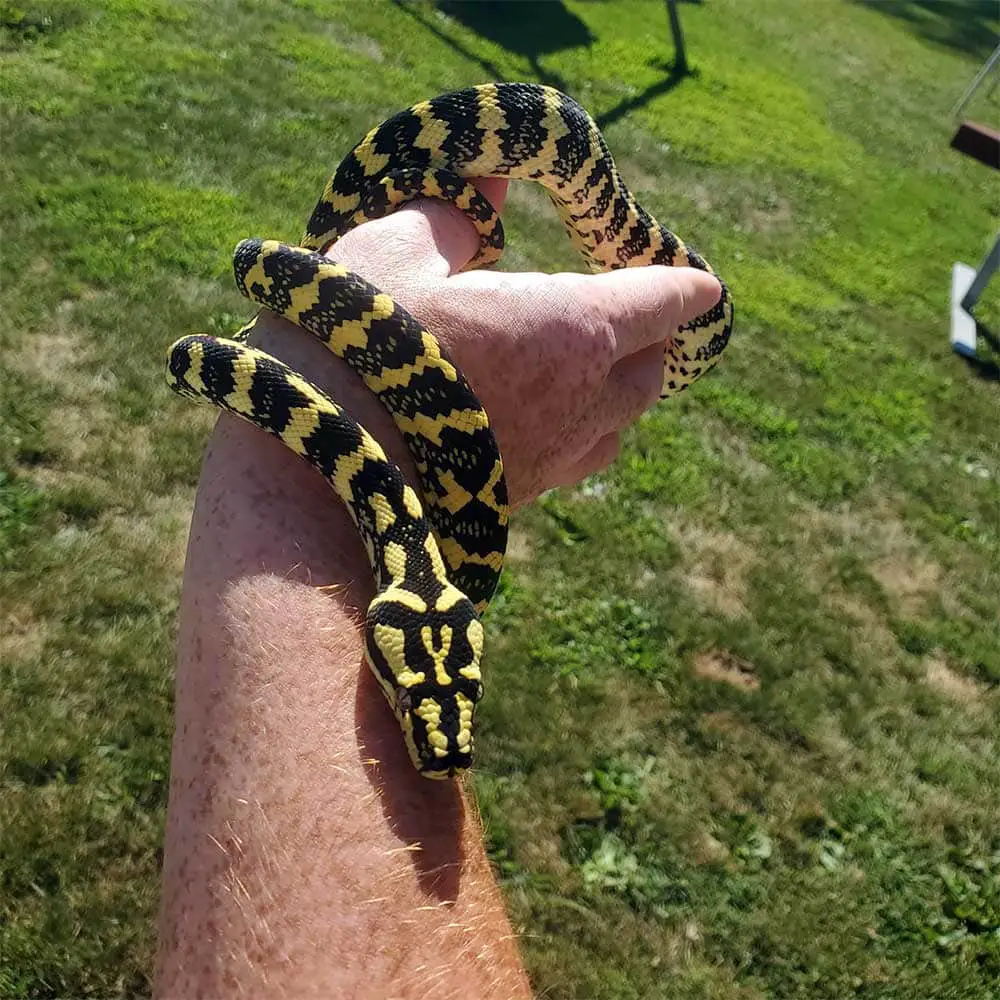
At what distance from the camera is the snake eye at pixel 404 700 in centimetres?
299

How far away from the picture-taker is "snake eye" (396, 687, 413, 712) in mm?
2986

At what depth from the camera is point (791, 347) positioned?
12680mm

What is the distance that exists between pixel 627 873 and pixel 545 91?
5285 millimetres

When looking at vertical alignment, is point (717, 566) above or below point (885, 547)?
below

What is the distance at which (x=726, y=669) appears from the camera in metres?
7.68

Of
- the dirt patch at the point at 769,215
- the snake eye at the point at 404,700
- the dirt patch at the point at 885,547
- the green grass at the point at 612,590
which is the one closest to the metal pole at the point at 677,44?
the dirt patch at the point at 769,215

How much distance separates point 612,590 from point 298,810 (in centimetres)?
565

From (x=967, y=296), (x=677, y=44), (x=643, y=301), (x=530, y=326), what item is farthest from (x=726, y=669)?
(x=677, y=44)

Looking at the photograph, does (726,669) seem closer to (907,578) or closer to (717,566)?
(717,566)

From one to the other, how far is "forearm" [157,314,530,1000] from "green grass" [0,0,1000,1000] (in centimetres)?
288

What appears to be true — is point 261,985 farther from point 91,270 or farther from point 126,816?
point 91,270

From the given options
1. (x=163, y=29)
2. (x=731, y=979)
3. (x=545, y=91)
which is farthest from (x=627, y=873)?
(x=163, y=29)

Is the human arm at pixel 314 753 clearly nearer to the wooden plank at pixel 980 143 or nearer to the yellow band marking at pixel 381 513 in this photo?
the yellow band marking at pixel 381 513

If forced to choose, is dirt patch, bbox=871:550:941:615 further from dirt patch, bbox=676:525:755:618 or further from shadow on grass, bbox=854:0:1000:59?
shadow on grass, bbox=854:0:1000:59
